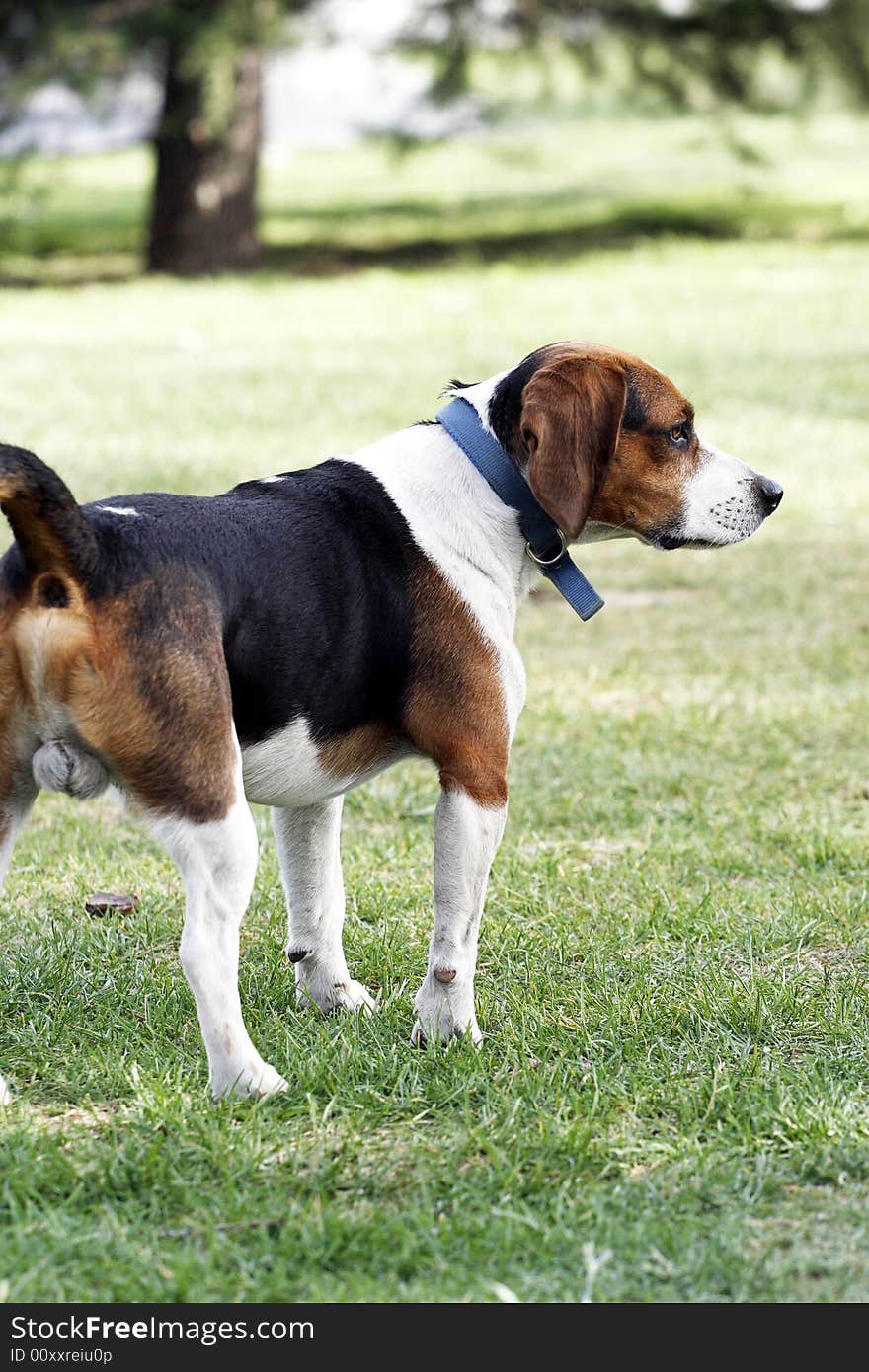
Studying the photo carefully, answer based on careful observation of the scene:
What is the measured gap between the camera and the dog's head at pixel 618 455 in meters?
4.09

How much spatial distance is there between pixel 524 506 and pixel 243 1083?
4.97ft

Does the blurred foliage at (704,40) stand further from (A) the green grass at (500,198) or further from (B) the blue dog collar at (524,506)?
(B) the blue dog collar at (524,506)

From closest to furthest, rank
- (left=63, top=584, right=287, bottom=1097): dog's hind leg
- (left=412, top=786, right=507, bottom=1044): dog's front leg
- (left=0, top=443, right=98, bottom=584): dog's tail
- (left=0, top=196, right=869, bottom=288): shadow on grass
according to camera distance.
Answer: (left=0, top=443, right=98, bottom=584): dog's tail, (left=63, top=584, right=287, bottom=1097): dog's hind leg, (left=412, top=786, right=507, bottom=1044): dog's front leg, (left=0, top=196, right=869, bottom=288): shadow on grass

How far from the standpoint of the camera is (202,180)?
2116 cm

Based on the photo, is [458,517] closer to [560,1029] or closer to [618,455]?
[618,455]

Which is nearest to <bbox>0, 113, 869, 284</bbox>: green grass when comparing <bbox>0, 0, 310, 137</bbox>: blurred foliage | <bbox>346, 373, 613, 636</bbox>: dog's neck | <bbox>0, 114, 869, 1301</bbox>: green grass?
<bbox>0, 0, 310, 137</bbox>: blurred foliage

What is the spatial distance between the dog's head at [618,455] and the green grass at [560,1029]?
1.21m

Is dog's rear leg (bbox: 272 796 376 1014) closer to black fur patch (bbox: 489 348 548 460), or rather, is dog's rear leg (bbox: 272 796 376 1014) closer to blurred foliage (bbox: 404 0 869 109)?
black fur patch (bbox: 489 348 548 460)

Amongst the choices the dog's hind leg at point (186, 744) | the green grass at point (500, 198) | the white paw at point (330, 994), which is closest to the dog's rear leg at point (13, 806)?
the dog's hind leg at point (186, 744)

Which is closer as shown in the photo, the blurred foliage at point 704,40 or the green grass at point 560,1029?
the green grass at point 560,1029

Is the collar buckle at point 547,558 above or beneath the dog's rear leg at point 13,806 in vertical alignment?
above

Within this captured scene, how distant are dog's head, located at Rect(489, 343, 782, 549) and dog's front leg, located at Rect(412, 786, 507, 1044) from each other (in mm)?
718

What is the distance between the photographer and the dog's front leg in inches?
160

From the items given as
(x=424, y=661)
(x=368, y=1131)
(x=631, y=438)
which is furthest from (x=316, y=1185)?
(x=631, y=438)
